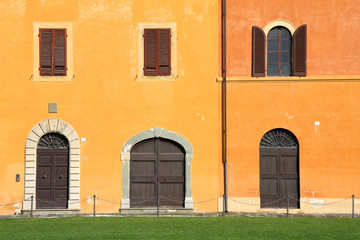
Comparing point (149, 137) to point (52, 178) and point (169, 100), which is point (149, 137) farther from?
point (52, 178)

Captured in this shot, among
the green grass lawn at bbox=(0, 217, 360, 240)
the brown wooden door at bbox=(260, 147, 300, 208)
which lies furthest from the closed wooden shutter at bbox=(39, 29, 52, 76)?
the brown wooden door at bbox=(260, 147, 300, 208)

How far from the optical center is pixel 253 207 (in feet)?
67.5

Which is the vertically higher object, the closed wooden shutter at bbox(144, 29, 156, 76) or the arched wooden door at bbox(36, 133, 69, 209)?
the closed wooden shutter at bbox(144, 29, 156, 76)

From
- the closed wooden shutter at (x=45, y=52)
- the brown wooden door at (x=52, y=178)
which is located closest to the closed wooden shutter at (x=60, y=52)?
the closed wooden shutter at (x=45, y=52)

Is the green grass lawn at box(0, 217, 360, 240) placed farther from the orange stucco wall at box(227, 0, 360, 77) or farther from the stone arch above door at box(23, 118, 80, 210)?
the orange stucco wall at box(227, 0, 360, 77)

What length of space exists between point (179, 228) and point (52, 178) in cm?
568

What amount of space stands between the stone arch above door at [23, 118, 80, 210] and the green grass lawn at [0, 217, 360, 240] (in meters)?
1.52

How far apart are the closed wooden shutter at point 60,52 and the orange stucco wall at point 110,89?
337 mm

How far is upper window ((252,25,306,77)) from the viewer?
2066 cm

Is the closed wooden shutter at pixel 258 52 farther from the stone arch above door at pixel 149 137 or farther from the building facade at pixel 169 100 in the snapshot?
the stone arch above door at pixel 149 137

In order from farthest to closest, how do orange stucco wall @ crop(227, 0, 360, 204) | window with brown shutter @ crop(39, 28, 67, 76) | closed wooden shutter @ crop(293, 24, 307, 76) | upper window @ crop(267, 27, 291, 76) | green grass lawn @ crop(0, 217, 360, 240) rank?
upper window @ crop(267, 27, 291, 76), window with brown shutter @ crop(39, 28, 67, 76), closed wooden shutter @ crop(293, 24, 307, 76), orange stucco wall @ crop(227, 0, 360, 204), green grass lawn @ crop(0, 217, 360, 240)

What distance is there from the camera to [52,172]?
20.8 m

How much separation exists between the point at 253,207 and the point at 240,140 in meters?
2.09

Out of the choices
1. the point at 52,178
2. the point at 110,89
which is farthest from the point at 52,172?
the point at 110,89
